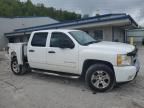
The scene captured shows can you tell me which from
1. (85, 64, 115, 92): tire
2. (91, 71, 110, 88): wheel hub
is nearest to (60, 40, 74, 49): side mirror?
(85, 64, 115, 92): tire

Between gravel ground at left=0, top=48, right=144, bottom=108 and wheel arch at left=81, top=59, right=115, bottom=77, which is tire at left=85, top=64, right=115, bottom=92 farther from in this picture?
gravel ground at left=0, top=48, right=144, bottom=108

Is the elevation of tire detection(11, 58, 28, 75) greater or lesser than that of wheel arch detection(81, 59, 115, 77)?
lesser

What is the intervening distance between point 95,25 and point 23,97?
14.8 meters

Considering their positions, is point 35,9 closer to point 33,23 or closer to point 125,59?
point 33,23

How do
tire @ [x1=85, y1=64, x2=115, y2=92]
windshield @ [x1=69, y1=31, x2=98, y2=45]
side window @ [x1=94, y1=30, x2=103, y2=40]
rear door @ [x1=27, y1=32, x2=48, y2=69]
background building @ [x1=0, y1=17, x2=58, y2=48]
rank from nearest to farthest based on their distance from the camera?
1. tire @ [x1=85, y1=64, x2=115, y2=92]
2. windshield @ [x1=69, y1=31, x2=98, y2=45]
3. rear door @ [x1=27, y1=32, x2=48, y2=69]
4. side window @ [x1=94, y1=30, x2=103, y2=40]
5. background building @ [x1=0, y1=17, x2=58, y2=48]

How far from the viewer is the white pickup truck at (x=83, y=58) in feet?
19.1

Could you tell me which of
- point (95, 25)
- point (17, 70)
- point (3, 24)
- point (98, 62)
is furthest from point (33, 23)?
point (98, 62)

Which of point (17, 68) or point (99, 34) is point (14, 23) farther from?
point (17, 68)

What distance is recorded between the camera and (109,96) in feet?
18.9

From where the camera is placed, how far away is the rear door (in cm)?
756

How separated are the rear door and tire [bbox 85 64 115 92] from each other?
210 centimetres

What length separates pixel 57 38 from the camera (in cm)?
726

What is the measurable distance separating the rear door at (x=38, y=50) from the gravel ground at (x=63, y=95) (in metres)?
0.70

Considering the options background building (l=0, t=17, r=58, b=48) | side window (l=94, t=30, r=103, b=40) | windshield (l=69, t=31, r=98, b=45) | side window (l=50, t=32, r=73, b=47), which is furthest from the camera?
background building (l=0, t=17, r=58, b=48)
